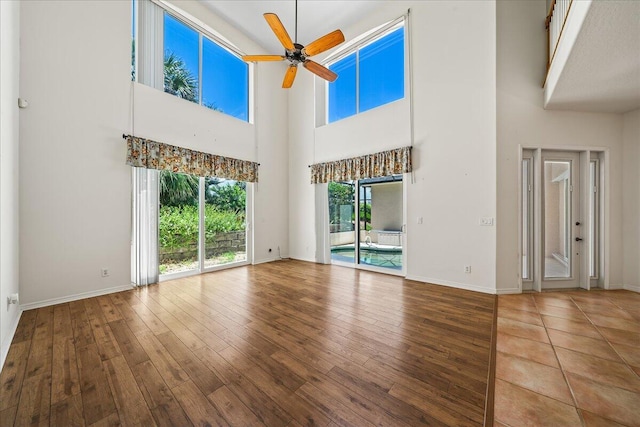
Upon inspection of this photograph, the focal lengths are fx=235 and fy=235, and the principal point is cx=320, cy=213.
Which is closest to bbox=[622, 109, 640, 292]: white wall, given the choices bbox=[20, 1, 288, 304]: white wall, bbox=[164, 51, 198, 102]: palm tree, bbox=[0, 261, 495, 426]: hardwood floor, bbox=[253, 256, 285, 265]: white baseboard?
bbox=[0, 261, 495, 426]: hardwood floor

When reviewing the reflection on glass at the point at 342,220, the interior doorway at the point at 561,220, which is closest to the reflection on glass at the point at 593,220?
A: the interior doorway at the point at 561,220

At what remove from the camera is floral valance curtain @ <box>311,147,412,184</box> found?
14.1ft

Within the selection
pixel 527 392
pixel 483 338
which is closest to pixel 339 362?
pixel 527 392

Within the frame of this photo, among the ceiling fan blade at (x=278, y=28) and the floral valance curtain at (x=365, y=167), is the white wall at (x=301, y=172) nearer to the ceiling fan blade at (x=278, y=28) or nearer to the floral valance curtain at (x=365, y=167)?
the floral valance curtain at (x=365, y=167)

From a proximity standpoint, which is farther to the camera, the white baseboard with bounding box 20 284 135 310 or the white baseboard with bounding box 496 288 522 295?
the white baseboard with bounding box 496 288 522 295

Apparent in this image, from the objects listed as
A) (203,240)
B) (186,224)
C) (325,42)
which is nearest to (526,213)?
(325,42)

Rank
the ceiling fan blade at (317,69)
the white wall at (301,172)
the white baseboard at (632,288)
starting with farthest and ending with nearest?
the white wall at (301,172) < the white baseboard at (632,288) < the ceiling fan blade at (317,69)

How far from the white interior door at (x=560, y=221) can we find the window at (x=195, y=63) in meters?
5.99

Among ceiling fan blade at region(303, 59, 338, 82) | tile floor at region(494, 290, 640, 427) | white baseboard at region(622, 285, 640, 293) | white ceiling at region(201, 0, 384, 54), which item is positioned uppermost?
white ceiling at region(201, 0, 384, 54)

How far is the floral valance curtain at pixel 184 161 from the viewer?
12.1ft

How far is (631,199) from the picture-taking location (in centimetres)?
354

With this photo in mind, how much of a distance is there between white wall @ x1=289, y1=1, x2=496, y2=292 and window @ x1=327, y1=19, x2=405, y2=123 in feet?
1.24

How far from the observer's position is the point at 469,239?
3.72 meters

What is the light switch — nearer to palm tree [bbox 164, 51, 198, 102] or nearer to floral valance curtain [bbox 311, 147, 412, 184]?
floral valance curtain [bbox 311, 147, 412, 184]
